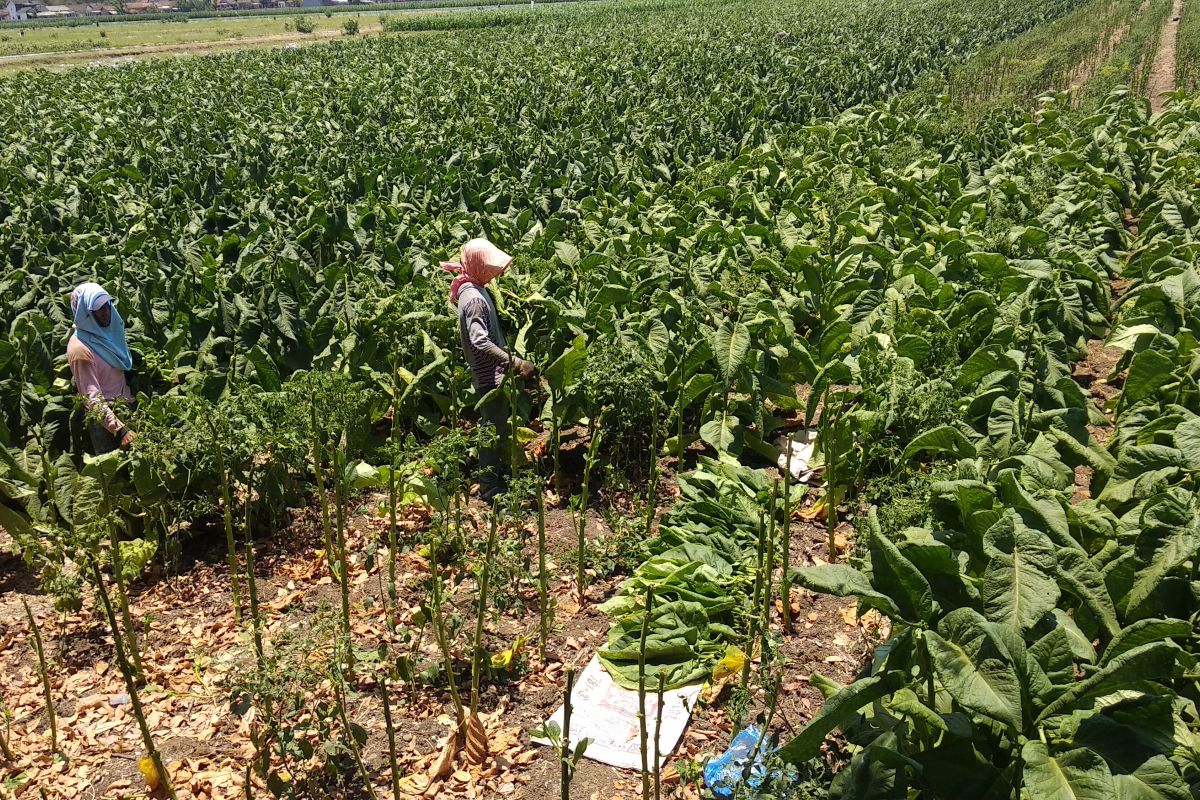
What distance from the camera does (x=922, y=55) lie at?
2608 centimetres

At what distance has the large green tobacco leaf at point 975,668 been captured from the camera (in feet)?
9.44

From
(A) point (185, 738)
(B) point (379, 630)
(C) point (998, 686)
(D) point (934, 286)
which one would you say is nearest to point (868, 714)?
(C) point (998, 686)

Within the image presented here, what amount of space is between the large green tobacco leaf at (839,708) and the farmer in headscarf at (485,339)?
3.23 meters

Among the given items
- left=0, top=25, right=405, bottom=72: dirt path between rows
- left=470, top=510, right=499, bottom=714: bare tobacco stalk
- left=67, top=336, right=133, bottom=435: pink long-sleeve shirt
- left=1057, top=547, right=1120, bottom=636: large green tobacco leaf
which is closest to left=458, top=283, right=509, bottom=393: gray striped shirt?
left=470, top=510, right=499, bottom=714: bare tobacco stalk

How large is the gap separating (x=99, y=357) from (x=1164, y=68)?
2888cm

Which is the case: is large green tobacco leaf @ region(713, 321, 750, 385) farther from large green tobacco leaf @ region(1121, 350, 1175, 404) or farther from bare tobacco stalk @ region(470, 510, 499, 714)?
large green tobacco leaf @ region(1121, 350, 1175, 404)

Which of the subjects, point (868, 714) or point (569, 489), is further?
point (569, 489)

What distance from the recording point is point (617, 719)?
14.5 ft

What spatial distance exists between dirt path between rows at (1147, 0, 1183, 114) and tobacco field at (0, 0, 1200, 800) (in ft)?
34.6

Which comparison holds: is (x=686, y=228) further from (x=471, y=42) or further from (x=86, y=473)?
(x=471, y=42)

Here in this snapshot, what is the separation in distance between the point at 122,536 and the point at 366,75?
1938cm

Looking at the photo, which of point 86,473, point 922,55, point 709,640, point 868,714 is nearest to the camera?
point 868,714

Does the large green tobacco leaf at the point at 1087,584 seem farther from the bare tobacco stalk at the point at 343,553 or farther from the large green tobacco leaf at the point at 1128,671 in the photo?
the bare tobacco stalk at the point at 343,553

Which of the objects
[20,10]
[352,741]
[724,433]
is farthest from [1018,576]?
[20,10]
